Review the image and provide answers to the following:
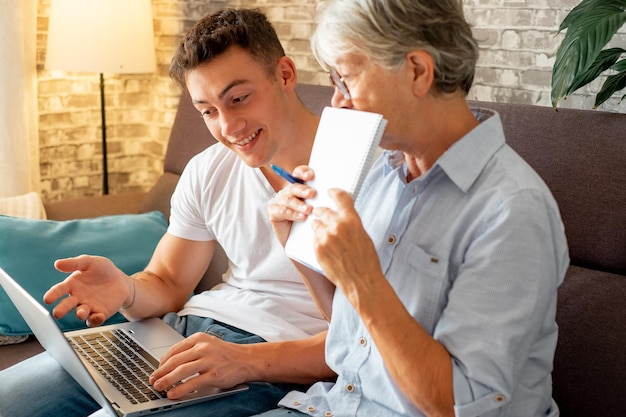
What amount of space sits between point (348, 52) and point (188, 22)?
2.38 m

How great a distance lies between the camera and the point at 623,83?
176cm

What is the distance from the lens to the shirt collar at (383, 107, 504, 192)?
1.20m

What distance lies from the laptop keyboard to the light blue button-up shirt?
0.39m

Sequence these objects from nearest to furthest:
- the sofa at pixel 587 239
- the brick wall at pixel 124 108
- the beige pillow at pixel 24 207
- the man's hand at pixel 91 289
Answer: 1. the sofa at pixel 587 239
2. the man's hand at pixel 91 289
3. the beige pillow at pixel 24 207
4. the brick wall at pixel 124 108

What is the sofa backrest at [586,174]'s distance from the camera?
5.35 feet

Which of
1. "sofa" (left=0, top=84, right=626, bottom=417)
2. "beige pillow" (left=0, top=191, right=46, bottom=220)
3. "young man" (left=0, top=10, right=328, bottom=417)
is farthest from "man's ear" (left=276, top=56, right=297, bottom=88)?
"beige pillow" (left=0, top=191, right=46, bottom=220)

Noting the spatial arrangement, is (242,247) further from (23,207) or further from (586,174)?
(23,207)

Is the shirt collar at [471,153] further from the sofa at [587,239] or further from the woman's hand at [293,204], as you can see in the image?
the sofa at [587,239]

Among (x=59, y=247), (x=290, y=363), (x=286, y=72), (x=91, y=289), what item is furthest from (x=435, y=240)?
(x=59, y=247)

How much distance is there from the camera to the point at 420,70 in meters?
1.21

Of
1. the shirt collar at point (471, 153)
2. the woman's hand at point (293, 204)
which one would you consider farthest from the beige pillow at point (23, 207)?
the shirt collar at point (471, 153)

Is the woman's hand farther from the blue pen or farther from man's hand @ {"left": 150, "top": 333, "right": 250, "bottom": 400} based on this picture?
man's hand @ {"left": 150, "top": 333, "right": 250, "bottom": 400}

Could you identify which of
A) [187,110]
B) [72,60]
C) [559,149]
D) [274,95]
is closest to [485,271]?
[559,149]

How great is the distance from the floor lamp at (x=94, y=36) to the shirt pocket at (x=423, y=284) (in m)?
2.21
